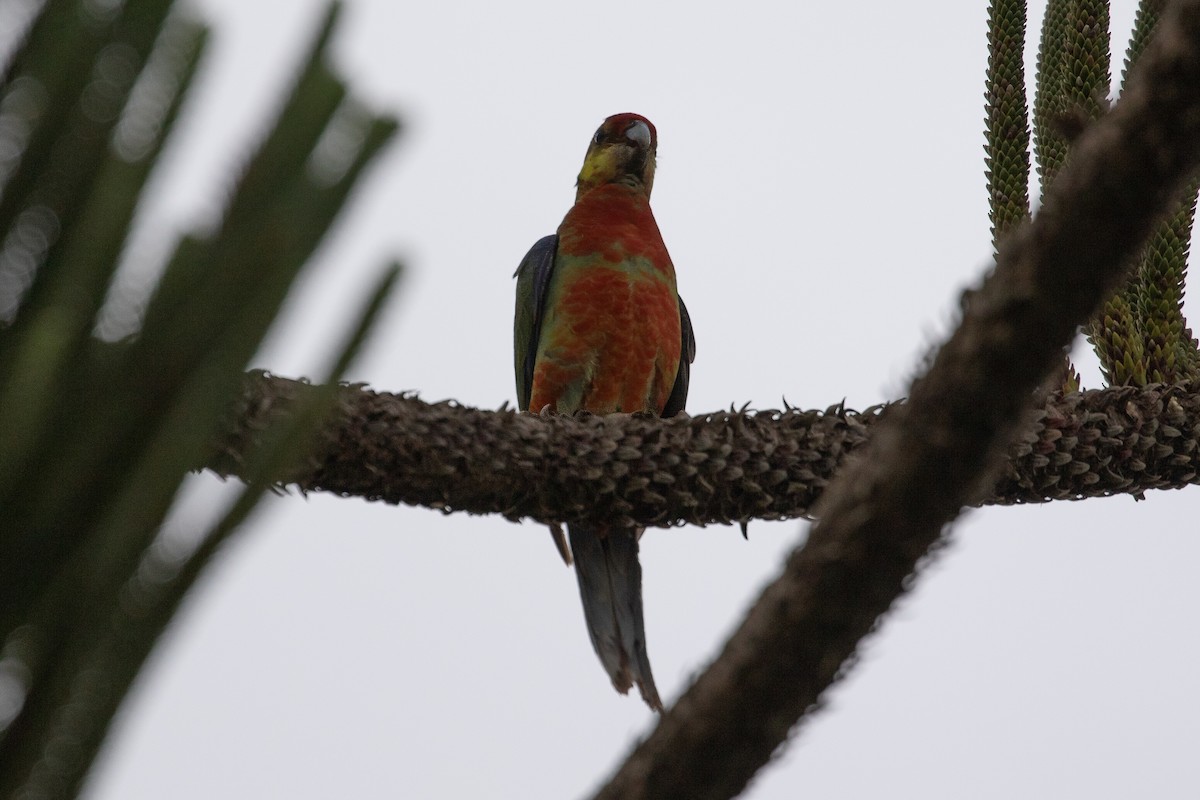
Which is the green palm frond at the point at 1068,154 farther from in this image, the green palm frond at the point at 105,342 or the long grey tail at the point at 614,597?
the green palm frond at the point at 105,342

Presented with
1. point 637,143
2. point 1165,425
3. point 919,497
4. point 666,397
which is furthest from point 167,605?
point 637,143

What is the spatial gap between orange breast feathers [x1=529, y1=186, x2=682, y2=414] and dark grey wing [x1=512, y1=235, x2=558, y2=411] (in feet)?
0.22

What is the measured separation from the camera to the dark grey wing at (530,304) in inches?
245

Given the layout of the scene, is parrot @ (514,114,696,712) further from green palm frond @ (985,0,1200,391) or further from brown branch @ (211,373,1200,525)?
green palm frond @ (985,0,1200,391)

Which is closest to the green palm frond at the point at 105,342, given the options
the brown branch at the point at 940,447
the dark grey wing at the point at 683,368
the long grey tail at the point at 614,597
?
the brown branch at the point at 940,447

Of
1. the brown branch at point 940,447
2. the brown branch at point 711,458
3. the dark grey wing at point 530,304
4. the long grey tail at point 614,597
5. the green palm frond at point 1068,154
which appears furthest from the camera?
the dark grey wing at point 530,304

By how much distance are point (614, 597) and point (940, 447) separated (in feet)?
12.4

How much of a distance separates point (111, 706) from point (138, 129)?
585 mm

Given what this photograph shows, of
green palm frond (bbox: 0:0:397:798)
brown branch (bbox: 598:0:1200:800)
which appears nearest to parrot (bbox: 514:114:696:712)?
brown branch (bbox: 598:0:1200:800)

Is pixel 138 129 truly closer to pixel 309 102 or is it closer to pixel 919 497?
pixel 309 102

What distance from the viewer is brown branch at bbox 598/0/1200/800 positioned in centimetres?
125

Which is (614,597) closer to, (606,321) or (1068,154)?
(606,321)

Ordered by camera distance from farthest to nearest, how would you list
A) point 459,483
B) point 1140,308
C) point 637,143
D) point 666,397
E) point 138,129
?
point 637,143
point 666,397
point 1140,308
point 459,483
point 138,129

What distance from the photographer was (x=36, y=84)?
1.27 m
